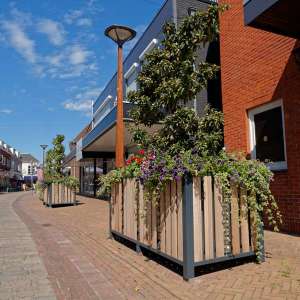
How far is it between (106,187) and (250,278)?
3.67 metres

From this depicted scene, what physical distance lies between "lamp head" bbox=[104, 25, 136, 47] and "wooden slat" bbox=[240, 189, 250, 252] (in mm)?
5424

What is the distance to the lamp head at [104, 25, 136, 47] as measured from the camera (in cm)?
887

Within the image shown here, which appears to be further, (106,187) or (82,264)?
(106,187)

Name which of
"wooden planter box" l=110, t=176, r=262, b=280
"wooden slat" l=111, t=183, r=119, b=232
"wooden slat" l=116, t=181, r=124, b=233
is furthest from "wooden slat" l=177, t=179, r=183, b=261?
"wooden slat" l=111, t=183, r=119, b=232

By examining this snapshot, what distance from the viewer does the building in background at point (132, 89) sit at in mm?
14234

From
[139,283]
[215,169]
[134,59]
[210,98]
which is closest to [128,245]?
[139,283]

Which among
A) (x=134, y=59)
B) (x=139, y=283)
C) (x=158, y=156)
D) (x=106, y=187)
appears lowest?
(x=139, y=283)

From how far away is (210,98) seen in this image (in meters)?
14.5

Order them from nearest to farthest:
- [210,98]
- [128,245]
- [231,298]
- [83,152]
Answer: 1. [231,298]
2. [128,245]
3. [210,98]
4. [83,152]

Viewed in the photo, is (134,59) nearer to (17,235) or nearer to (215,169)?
(17,235)

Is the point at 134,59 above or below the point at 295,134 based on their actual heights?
above

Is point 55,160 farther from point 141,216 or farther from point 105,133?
point 141,216

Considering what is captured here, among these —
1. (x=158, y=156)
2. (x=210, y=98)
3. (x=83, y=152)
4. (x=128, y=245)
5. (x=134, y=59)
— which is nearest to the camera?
(x=158, y=156)

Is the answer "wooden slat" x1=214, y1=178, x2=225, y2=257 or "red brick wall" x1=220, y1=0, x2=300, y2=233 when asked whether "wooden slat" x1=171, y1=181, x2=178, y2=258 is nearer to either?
"wooden slat" x1=214, y1=178, x2=225, y2=257
